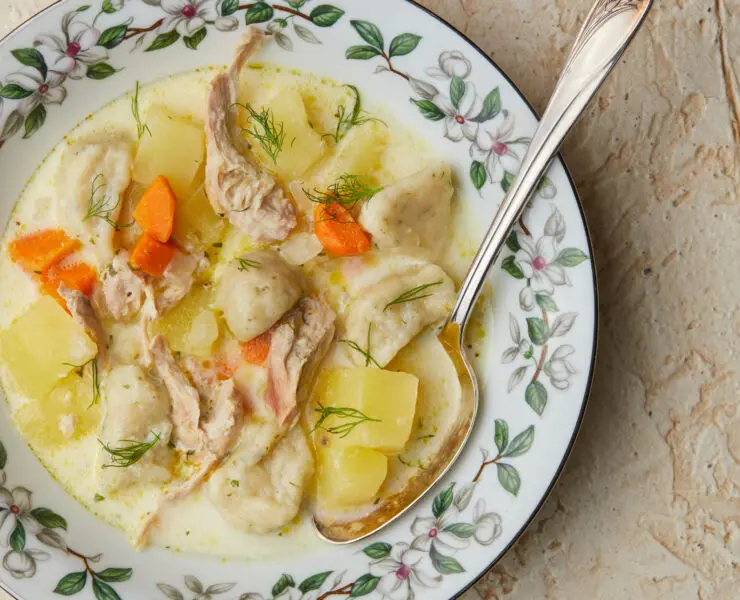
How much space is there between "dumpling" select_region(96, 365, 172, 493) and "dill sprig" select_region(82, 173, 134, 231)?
1.95 ft

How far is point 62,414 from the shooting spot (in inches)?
Result: 107

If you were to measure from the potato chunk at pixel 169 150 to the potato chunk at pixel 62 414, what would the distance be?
825mm

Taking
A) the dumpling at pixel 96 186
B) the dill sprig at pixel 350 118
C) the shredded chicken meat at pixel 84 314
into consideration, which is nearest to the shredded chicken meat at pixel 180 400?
the shredded chicken meat at pixel 84 314

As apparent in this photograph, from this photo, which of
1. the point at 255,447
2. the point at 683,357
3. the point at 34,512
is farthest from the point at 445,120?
the point at 34,512

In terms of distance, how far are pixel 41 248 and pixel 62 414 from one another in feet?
2.16

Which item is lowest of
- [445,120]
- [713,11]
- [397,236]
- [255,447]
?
[255,447]

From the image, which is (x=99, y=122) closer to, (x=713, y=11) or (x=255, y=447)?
(x=255, y=447)

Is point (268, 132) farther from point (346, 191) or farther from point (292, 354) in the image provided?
point (292, 354)

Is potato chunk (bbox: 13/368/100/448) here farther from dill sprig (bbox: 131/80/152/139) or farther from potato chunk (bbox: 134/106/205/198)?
dill sprig (bbox: 131/80/152/139)

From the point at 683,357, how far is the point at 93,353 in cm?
226

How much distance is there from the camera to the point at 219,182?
2.64 meters

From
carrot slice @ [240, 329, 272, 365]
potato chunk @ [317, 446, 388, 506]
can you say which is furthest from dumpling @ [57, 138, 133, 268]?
potato chunk @ [317, 446, 388, 506]

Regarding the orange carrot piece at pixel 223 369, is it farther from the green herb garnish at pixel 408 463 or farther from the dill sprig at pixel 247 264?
the green herb garnish at pixel 408 463

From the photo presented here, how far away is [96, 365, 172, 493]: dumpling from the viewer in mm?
2668
